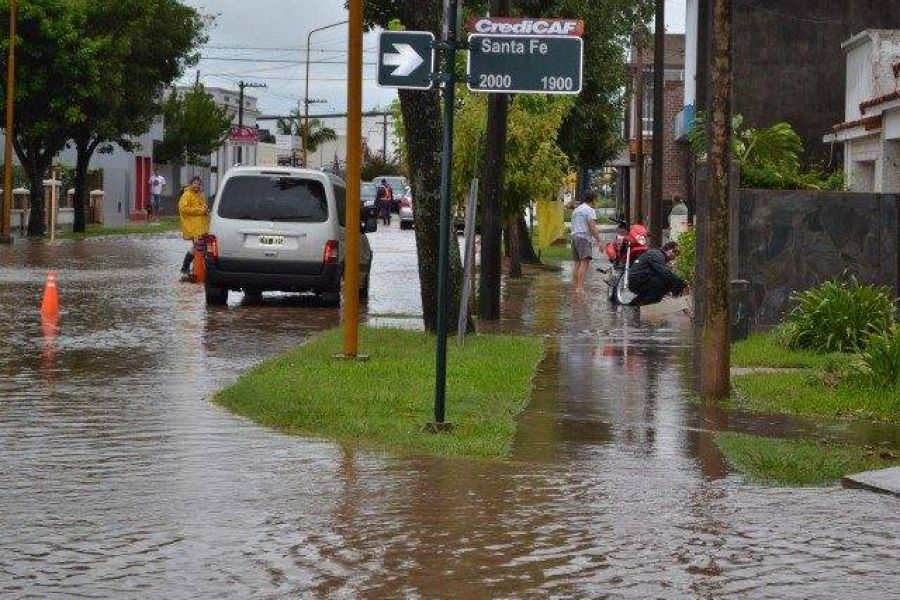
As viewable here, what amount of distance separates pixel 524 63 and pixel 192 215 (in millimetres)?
20685

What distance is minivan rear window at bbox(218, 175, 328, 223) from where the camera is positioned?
997 inches

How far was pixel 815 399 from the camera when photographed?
14273mm

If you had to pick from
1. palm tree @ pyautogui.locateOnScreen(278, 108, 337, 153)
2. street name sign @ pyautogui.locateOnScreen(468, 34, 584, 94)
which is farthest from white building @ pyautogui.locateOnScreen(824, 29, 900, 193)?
palm tree @ pyautogui.locateOnScreen(278, 108, 337, 153)

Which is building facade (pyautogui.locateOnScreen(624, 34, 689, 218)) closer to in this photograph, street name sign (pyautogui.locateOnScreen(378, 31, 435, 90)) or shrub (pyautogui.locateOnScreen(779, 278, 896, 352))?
shrub (pyautogui.locateOnScreen(779, 278, 896, 352))

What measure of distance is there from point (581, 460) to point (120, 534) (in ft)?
11.5

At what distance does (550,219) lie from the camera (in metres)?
Answer: 43.1

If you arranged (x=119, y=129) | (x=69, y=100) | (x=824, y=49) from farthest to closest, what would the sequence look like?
(x=119, y=129) → (x=69, y=100) → (x=824, y=49)

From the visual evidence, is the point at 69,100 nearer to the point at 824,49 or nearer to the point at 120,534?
the point at 824,49

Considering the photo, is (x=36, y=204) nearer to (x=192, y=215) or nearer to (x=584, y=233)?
(x=192, y=215)

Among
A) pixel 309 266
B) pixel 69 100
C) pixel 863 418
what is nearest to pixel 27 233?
pixel 69 100

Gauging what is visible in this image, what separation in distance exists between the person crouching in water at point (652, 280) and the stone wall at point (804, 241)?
173 inches

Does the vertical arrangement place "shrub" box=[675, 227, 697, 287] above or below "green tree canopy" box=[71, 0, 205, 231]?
below

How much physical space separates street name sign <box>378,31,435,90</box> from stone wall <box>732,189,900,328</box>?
31.0ft

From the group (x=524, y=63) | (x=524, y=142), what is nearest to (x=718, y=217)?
(x=524, y=63)
